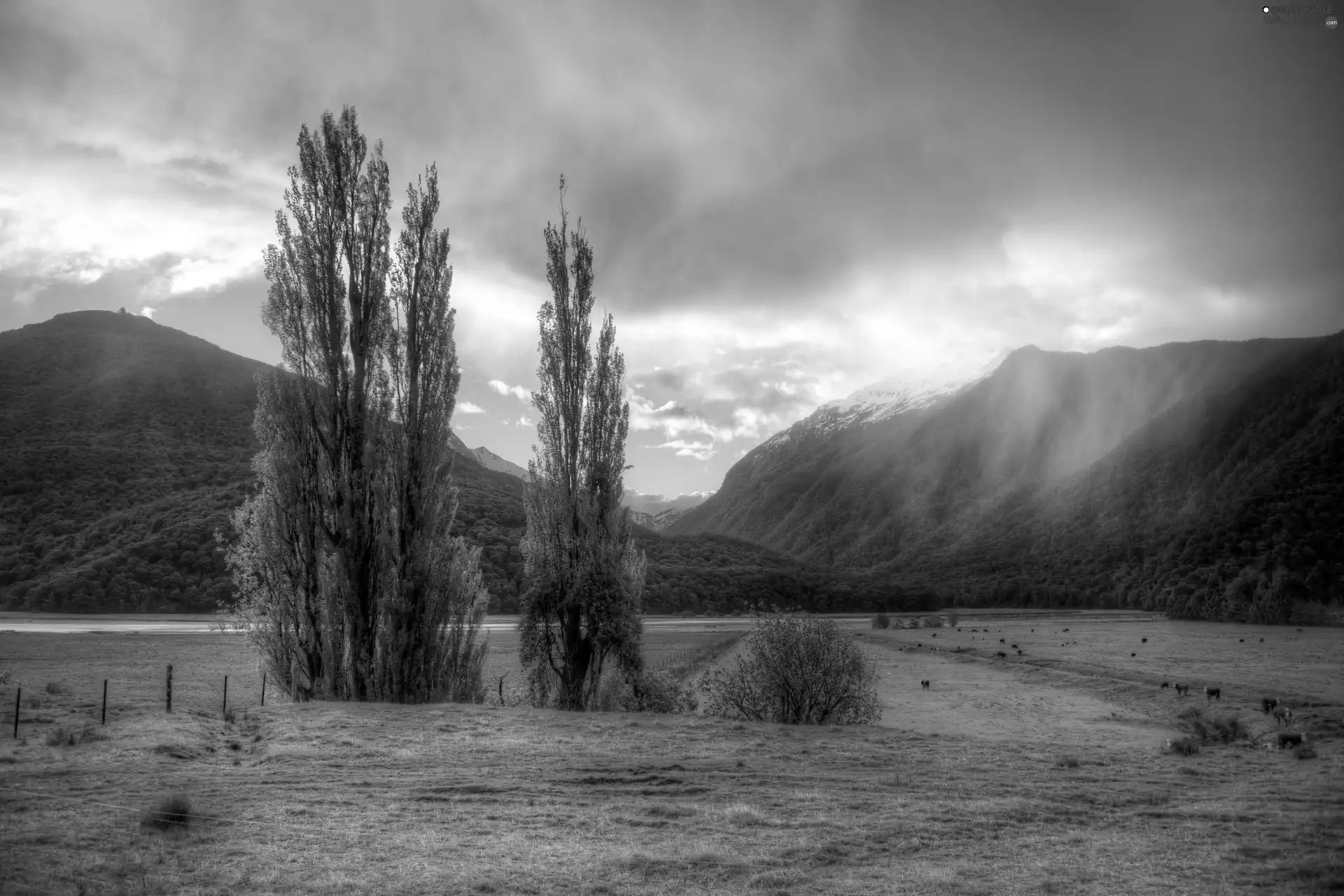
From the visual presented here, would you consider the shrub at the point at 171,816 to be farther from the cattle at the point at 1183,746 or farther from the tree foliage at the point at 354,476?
the cattle at the point at 1183,746

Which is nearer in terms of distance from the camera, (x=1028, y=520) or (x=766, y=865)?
(x=766, y=865)

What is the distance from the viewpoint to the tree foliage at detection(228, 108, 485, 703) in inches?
739

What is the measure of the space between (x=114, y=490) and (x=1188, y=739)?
84602mm

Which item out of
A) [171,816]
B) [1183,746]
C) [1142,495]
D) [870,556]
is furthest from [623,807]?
[870,556]

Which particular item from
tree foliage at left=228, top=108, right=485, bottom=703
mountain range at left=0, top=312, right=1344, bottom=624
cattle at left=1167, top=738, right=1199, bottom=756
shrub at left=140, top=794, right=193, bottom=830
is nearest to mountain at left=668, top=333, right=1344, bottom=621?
mountain range at left=0, top=312, right=1344, bottom=624

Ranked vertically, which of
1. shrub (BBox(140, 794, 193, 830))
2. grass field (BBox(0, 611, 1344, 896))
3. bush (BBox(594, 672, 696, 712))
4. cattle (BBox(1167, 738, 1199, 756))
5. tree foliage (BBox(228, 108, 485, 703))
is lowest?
cattle (BBox(1167, 738, 1199, 756))

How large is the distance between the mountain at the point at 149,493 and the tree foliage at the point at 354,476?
72.4ft

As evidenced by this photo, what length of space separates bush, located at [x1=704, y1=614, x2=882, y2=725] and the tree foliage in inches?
287

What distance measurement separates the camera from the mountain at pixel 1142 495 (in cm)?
7738

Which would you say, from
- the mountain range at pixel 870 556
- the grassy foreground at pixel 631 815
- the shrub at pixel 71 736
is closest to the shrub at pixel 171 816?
the grassy foreground at pixel 631 815

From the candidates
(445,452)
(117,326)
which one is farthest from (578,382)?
(117,326)

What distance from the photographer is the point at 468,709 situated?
17.0 meters

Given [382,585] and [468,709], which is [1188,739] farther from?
[382,585]

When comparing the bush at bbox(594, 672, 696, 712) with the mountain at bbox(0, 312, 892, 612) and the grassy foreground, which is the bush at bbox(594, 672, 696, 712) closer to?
the grassy foreground
